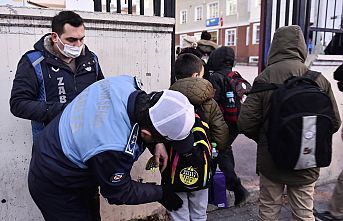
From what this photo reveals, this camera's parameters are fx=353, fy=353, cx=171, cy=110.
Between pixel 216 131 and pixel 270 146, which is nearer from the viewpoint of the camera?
pixel 270 146

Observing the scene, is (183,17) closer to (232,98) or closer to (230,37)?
(230,37)

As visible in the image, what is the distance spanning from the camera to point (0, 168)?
9.00 ft

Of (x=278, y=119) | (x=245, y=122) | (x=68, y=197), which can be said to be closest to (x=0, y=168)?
(x=68, y=197)

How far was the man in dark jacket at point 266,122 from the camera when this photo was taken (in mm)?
2553

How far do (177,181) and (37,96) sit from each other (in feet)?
3.53

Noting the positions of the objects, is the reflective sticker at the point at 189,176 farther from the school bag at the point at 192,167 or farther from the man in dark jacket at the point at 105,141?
the man in dark jacket at the point at 105,141

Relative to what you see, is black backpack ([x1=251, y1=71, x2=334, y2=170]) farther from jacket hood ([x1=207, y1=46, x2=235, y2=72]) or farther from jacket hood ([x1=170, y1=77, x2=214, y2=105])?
jacket hood ([x1=207, y1=46, x2=235, y2=72])

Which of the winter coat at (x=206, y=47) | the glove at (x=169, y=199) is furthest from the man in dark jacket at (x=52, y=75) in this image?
the winter coat at (x=206, y=47)

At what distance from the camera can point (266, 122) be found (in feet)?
8.26

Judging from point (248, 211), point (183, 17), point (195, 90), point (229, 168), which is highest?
point (183, 17)

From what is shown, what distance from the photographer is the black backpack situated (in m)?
2.28

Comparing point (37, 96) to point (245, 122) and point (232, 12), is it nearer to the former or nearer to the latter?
point (245, 122)

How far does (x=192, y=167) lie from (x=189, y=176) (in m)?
0.06

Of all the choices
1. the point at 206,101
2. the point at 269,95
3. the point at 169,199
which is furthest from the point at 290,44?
the point at 169,199
